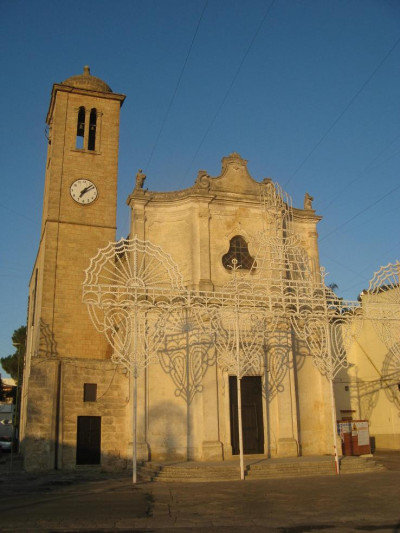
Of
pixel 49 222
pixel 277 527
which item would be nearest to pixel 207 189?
pixel 49 222

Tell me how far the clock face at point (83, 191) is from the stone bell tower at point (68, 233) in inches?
1.7

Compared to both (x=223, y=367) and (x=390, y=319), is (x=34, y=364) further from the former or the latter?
(x=390, y=319)

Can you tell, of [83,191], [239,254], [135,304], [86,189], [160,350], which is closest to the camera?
[135,304]

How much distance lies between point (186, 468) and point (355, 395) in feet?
47.7

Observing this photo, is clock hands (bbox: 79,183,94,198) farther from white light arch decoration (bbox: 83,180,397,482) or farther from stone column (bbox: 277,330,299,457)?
stone column (bbox: 277,330,299,457)

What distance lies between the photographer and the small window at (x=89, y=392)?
787 inches

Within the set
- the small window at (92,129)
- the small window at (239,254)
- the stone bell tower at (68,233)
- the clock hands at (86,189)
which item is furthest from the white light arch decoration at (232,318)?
the small window at (92,129)

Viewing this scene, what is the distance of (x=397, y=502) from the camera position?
11.5 m

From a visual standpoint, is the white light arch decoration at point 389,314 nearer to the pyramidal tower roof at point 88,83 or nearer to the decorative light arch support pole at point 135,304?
the decorative light arch support pole at point 135,304

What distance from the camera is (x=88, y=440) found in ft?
64.1

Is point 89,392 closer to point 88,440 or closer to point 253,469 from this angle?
point 88,440

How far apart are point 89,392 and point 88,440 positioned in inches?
67.1

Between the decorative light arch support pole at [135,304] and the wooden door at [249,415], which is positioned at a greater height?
the decorative light arch support pole at [135,304]

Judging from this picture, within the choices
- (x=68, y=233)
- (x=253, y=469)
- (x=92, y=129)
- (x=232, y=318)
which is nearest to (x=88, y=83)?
(x=92, y=129)
